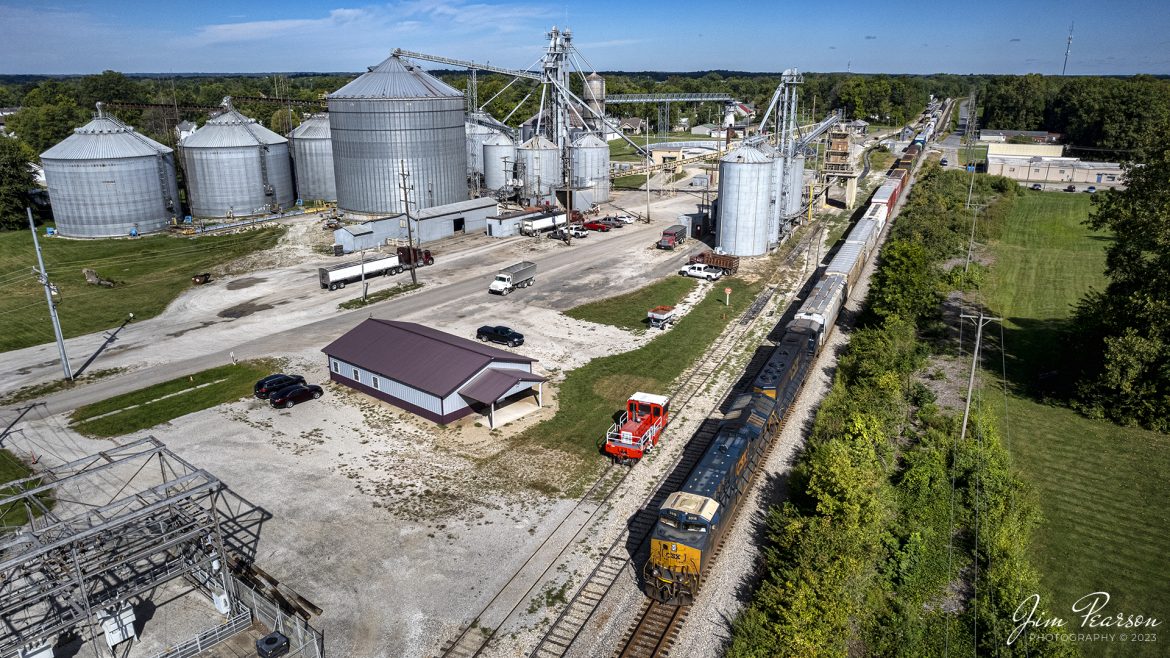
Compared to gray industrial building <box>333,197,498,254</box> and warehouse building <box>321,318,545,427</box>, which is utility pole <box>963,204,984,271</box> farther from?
gray industrial building <box>333,197,498,254</box>

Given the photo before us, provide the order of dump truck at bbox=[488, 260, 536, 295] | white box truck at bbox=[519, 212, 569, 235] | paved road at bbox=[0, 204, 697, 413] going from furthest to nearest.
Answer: white box truck at bbox=[519, 212, 569, 235] → dump truck at bbox=[488, 260, 536, 295] → paved road at bbox=[0, 204, 697, 413]

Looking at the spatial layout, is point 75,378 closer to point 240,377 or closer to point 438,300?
point 240,377

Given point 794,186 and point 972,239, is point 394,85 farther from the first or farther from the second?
point 972,239

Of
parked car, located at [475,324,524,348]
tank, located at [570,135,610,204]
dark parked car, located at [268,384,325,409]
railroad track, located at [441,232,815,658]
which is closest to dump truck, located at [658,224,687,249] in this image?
tank, located at [570,135,610,204]

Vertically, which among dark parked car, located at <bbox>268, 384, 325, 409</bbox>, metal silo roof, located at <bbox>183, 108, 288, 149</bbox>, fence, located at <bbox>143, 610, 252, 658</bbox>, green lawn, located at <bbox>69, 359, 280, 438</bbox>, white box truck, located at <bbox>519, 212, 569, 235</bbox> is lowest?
fence, located at <bbox>143, 610, 252, 658</bbox>

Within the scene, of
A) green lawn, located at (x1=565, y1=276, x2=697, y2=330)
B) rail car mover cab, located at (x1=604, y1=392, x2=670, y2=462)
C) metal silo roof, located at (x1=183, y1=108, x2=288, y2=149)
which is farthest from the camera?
metal silo roof, located at (x1=183, y1=108, x2=288, y2=149)

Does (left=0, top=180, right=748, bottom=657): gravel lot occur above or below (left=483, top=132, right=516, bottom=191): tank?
below

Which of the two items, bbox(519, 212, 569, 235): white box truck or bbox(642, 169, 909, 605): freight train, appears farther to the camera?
bbox(519, 212, 569, 235): white box truck
